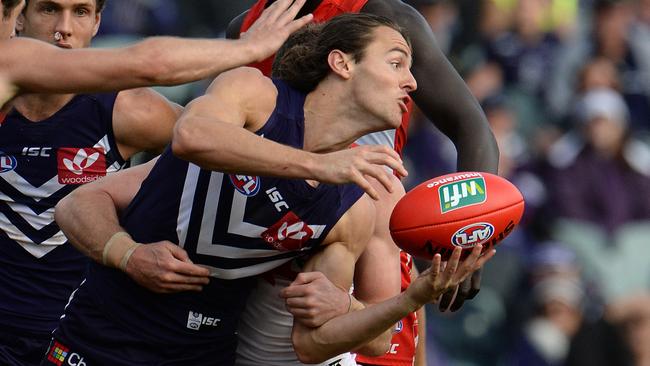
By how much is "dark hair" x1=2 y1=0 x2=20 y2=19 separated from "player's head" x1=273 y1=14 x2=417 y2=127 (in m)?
1.05

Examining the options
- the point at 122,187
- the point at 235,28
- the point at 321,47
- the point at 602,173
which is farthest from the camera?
the point at 602,173

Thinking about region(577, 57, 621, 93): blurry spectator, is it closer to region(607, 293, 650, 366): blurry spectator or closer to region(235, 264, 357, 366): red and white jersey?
region(607, 293, 650, 366): blurry spectator

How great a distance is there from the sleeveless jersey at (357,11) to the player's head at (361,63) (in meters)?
0.60

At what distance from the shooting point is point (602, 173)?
992 centimetres

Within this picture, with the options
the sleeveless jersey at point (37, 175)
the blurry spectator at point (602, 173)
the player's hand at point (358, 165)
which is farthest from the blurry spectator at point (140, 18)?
the player's hand at point (358, 165)

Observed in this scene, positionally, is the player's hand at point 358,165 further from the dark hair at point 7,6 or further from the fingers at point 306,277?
the dark hair at point 7,6

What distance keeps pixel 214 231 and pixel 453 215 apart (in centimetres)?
83

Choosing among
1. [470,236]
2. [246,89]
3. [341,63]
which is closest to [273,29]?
[246,89]

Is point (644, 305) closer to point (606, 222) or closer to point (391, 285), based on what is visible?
point (606, 222)

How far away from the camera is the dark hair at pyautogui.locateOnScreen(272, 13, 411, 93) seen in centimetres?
469

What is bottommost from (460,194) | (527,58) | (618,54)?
(618,54)

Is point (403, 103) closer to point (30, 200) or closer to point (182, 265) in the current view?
point (182, 265)

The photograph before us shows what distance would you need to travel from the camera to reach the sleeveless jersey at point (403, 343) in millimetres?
5543

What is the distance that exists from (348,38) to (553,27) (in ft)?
21.2
